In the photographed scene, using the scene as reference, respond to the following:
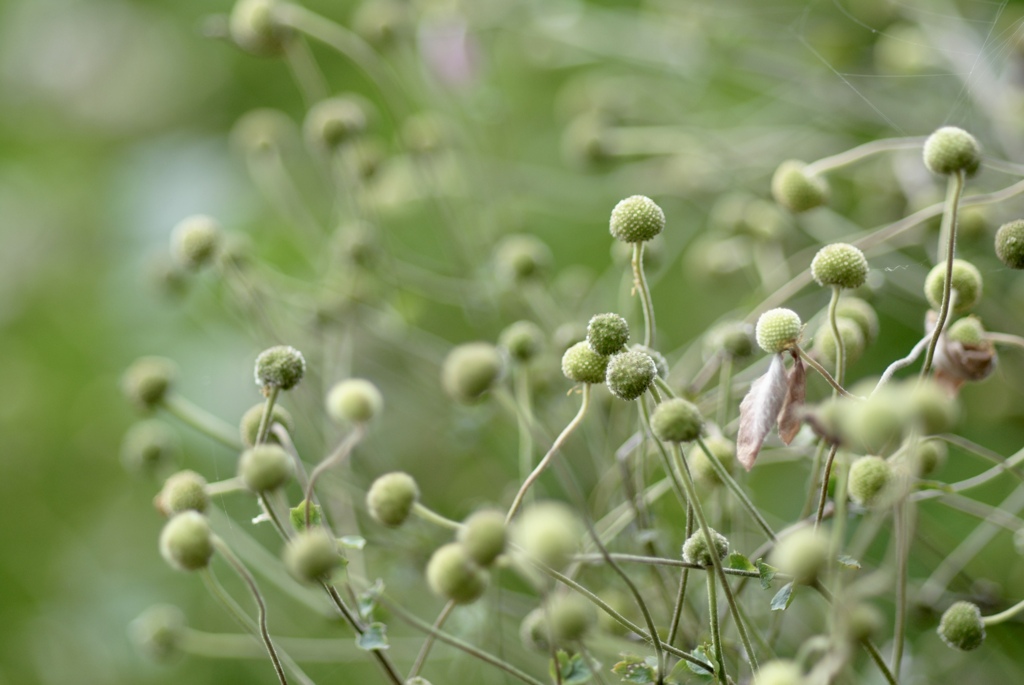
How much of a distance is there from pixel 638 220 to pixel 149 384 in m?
0.41

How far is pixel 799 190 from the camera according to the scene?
1.81ft

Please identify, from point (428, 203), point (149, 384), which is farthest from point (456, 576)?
point (428, 203)

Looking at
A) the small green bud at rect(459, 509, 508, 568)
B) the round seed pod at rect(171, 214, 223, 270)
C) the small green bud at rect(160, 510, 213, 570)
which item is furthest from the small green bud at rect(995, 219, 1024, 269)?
the round seed pod at rect(171, 214, 223, 270)

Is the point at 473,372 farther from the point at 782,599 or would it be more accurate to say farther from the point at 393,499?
the point at 782,599

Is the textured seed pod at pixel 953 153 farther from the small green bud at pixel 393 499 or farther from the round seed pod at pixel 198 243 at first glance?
the round seed pod at pixel 198 243

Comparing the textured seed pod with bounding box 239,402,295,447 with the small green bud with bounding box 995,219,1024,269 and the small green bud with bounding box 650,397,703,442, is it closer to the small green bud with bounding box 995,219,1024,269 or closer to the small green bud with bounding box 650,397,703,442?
the small green bud with bounding box 650,397,703,442

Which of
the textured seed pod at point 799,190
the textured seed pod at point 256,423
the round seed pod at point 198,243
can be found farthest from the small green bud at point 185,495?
the textured seed pod at point 799,190

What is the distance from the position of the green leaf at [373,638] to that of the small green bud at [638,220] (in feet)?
0.74

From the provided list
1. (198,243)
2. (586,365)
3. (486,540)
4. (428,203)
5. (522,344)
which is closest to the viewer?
(486,540)

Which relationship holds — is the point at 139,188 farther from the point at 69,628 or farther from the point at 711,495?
the point at 711,495

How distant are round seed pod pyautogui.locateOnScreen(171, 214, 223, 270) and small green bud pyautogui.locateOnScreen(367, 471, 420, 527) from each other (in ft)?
1.09

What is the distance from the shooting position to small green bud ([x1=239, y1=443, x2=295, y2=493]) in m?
0.40

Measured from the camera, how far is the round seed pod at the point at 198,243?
69 centimetres

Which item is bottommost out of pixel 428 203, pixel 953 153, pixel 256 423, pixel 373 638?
pixel 373 638
